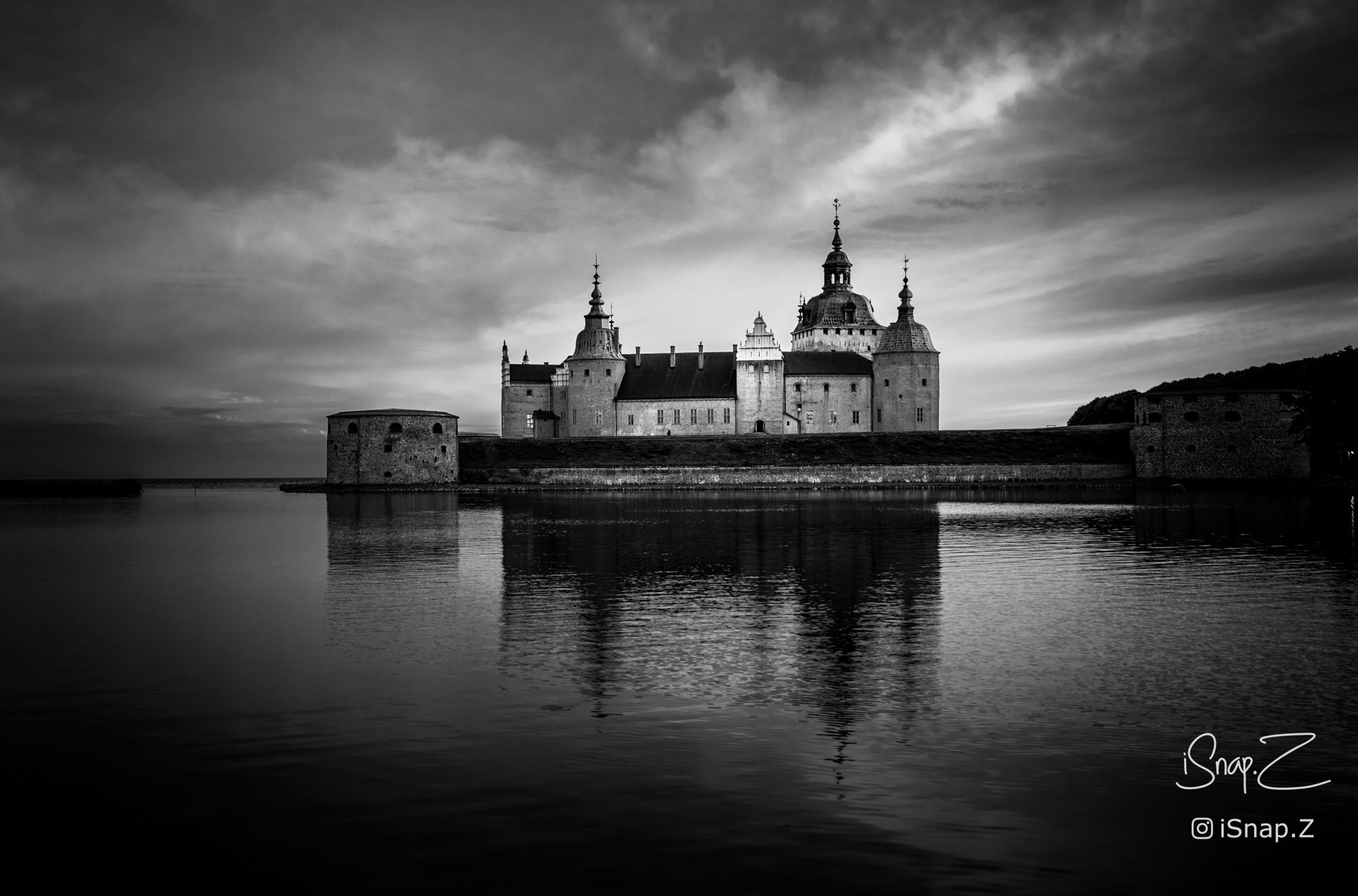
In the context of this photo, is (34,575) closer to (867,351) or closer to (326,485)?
(326,485)

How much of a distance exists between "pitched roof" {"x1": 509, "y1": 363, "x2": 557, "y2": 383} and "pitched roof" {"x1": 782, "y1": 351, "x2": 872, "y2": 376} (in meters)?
18.3

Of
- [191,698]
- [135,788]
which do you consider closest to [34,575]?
[191,698]

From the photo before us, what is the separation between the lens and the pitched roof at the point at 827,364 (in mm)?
77250

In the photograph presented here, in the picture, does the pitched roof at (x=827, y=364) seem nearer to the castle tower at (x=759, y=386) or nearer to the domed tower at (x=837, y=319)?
the castle tower at (x=759, y=386)

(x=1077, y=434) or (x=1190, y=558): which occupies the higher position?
(x=1077, y=434)

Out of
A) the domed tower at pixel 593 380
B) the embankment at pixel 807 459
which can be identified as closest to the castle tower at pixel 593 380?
the domed tower at pixel 593 380

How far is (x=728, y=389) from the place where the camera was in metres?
77.9

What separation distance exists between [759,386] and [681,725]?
2721 inches

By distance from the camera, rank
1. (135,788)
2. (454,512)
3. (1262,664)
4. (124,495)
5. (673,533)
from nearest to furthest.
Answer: (135,788) < (1262,664) < (673,533) < (454,512) < (124,495)

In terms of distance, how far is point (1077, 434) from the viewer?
221 ft

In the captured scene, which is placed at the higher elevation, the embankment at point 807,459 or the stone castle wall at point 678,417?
the stone castle wall at point 678,417

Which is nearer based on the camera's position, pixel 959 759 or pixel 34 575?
pixel 959 759

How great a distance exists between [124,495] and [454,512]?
42259 mm

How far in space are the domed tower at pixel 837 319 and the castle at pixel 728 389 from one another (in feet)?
39.1
